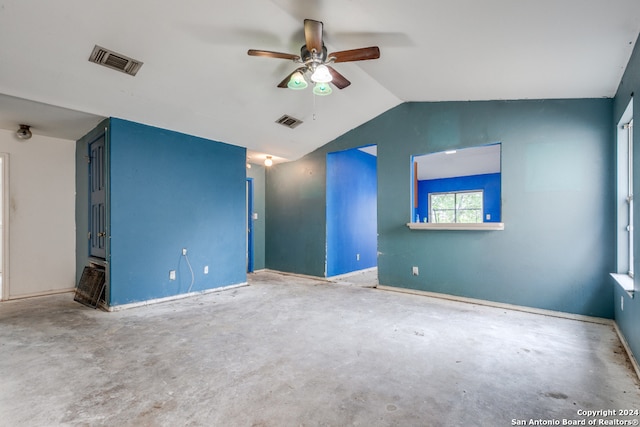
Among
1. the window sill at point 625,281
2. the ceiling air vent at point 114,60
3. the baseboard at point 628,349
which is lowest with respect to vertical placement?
the baseboard at point 628,349

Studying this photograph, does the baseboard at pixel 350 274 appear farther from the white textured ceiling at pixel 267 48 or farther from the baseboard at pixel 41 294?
the baseboard at pixel 41 294

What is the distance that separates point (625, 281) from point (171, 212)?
5.35 metres

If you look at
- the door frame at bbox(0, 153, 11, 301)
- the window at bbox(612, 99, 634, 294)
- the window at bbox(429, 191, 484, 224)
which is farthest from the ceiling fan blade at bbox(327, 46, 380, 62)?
the window at bbox(429, 191, 484, 224)

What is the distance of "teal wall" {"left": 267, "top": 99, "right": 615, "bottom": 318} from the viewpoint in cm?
345

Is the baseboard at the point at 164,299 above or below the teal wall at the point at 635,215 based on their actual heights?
below

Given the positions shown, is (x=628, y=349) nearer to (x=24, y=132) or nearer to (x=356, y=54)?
(x=356, y=54)

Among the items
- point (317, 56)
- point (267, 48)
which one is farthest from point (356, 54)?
point (267, 48)

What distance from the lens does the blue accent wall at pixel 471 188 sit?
8867 millimetres

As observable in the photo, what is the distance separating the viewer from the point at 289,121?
4.81 metres

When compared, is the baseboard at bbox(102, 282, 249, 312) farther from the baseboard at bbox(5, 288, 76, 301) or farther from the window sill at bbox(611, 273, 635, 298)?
the window sill at bbox(611, 273, 635, 298)

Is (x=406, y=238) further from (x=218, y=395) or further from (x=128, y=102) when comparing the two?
(x=128, y=102)

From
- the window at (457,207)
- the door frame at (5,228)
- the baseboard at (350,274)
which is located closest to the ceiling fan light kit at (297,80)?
the baseboard at (350,274)

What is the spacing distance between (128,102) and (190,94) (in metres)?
0.72

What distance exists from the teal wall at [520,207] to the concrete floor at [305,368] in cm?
45
